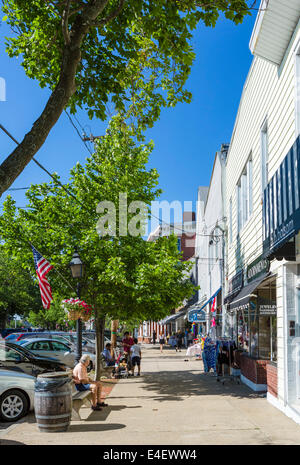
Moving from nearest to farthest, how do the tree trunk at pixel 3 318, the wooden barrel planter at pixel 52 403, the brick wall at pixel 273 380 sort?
the wooden barrel planter at pixel 52 403 → the brick wall at pixel 273 380 → the tree trunk at pixel 3 318

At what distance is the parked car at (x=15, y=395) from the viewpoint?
397 inches

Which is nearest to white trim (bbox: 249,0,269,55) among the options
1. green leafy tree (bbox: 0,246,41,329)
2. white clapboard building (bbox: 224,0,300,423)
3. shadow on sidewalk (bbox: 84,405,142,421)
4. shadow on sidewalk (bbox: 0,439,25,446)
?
white clapboard building (bbox: 224,0,300,423)

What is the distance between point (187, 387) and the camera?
15.4 m

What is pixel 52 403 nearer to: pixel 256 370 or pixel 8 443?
pixel 8 443

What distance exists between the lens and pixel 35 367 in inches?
511

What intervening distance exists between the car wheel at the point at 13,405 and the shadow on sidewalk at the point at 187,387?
383 cm

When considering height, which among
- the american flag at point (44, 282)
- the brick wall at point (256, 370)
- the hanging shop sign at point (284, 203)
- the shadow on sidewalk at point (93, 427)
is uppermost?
the hanging shop sign at point (284, 203)

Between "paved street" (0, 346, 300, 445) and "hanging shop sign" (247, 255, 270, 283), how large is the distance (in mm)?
3074

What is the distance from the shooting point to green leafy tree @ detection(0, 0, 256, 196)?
793 centimetres

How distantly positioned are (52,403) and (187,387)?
24.2 ft

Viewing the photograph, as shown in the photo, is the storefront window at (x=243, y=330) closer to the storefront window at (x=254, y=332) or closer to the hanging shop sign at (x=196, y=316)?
the storefront window at (x=254, y=332)

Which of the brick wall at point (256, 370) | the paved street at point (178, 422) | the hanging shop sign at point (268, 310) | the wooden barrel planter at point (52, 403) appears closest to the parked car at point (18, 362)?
the paved street at point (178, 422)
